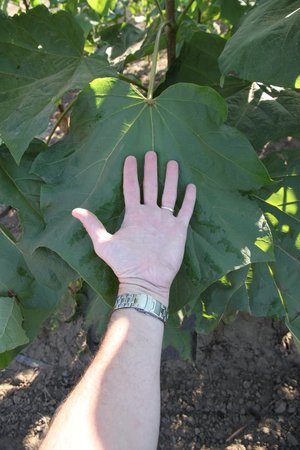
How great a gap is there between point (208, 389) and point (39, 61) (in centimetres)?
185

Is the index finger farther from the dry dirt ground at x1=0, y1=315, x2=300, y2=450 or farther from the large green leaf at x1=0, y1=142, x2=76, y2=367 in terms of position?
the dry dirt ground at x1=0, y1=315, x2=300, y2=450

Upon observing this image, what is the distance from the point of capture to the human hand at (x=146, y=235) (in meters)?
1.44

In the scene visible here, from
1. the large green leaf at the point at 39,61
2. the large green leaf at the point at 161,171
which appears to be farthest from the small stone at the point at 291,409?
the large green leaf at the point at 39,61

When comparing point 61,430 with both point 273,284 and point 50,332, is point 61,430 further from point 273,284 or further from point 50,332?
point 50,332

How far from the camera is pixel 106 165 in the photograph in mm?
1535

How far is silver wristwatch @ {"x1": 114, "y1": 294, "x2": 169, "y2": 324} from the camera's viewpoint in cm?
142

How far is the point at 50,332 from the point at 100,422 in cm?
179

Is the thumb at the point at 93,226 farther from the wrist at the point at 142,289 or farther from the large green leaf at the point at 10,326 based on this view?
the large green leaf at the point at 10,326

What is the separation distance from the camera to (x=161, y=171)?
1.55 metres

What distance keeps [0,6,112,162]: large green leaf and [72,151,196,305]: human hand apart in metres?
0.34

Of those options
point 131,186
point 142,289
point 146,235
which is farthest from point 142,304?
point 131,186

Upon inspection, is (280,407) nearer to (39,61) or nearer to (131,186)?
(131,186)

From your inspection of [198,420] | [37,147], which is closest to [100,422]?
[37,147]

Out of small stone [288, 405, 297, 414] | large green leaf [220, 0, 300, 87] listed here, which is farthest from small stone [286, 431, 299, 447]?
large green leaf [220, 0, 300, 87]
